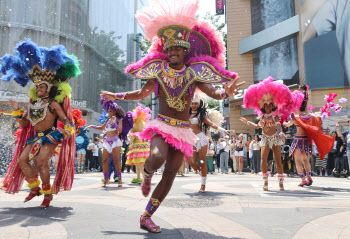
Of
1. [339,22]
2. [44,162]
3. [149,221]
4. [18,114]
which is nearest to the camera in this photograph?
[149,221]

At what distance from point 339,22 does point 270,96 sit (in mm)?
15347

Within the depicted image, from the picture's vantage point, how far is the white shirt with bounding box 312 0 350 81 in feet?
59.5

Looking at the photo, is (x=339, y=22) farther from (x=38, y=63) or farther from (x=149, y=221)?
(x=149, y=221)

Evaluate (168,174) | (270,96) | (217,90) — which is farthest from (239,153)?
(168,174)

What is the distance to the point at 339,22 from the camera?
18.4 meters

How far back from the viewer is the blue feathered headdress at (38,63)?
4469 mm

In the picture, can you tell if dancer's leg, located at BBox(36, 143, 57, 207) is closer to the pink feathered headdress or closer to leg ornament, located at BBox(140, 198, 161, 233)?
leg ornament, located at BBox(140, 198, 161, 233)

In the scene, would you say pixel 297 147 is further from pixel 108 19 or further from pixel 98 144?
pixel 108 19

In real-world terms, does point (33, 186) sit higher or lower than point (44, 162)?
lower

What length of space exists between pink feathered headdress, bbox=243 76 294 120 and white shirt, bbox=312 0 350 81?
14175 millimetres

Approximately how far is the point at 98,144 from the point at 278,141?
10.9m

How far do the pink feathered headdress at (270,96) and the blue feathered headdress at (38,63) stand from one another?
372 centimetres

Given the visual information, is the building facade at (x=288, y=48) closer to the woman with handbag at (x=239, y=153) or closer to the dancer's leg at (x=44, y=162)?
the woman with handbag at (x=239, y=153)

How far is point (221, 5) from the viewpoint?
2827 cm
